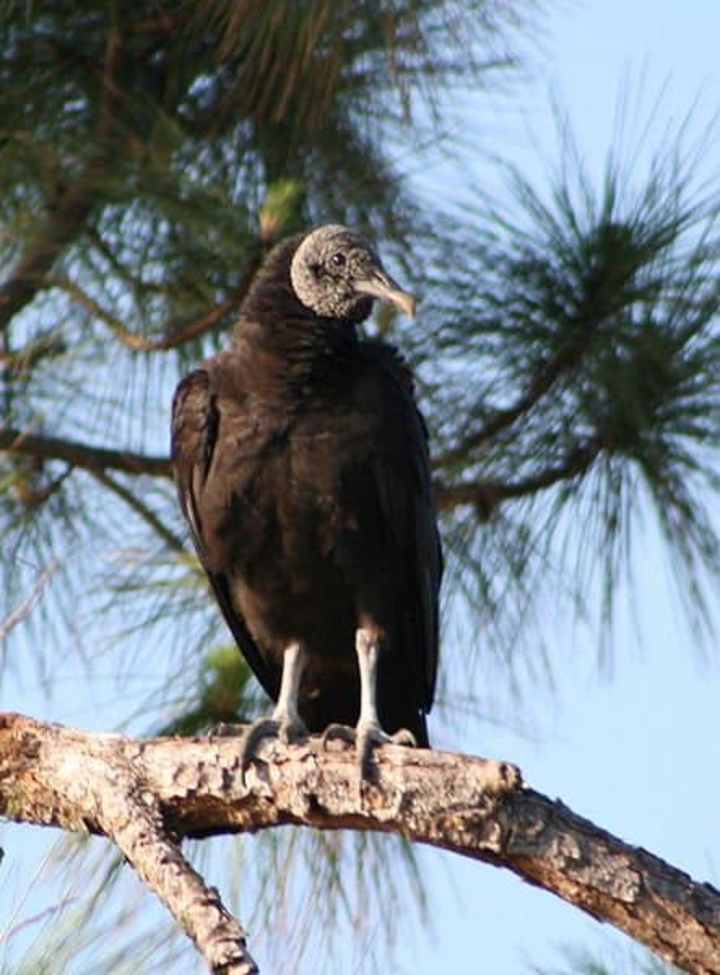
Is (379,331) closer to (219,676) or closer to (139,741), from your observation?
(219,676)

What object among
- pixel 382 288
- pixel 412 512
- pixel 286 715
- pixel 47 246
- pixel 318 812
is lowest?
pixel 318 812

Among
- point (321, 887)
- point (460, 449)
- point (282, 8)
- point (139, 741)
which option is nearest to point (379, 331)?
point (460, 449)

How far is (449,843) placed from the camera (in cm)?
320

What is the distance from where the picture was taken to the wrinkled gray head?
4.28m

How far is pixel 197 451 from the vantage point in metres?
4.21

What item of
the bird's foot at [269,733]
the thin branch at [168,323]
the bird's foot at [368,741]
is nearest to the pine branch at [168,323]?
the thin branch at [168,323]

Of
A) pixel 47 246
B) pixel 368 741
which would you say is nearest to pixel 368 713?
pixel 368 741

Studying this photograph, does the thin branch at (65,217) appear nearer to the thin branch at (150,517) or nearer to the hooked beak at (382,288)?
the thin branch at (150,517)

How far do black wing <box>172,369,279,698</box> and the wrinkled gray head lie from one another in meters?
0.26

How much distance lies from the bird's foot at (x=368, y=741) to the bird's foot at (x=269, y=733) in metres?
0.11

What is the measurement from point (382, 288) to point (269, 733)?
110 cm

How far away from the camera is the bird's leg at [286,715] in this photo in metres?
3.49

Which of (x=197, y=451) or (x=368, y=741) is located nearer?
(x=368, y=741)

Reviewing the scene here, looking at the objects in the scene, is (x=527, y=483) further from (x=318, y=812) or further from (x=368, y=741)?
(x=318, y=812)
